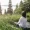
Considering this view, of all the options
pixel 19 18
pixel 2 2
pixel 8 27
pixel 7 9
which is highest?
pixel 2 2

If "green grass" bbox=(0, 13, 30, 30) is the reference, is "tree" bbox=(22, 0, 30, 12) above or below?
above

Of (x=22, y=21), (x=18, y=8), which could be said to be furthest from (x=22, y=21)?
(x=18, y=8)

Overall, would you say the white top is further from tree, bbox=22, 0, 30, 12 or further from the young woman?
tree, bbox=22, 0, 30, 12

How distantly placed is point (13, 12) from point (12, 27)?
24cm

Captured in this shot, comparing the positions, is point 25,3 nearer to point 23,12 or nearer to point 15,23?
point 23,12

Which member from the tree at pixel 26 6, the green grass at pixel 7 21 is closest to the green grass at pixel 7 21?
the green grass at pixel 7 21

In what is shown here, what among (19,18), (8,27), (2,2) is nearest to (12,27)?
(8,27)

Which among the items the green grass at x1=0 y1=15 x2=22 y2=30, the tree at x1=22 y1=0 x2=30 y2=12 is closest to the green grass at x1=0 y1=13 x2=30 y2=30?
the green grass at x1=0 y1=15 x2=22 y2=30

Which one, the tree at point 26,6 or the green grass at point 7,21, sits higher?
the tree at point 26,6

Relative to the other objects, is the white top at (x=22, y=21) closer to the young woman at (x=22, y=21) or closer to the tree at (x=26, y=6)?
the young woman at (x=22, y=21)

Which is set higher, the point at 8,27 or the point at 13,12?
the point at 13,12

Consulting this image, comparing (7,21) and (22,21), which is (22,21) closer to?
(22,21)

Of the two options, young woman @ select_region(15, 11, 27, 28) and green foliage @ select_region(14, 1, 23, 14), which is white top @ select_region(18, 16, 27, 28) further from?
green foliage @ select_region(14, 1, 23, 14)

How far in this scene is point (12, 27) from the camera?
44.4 inches
